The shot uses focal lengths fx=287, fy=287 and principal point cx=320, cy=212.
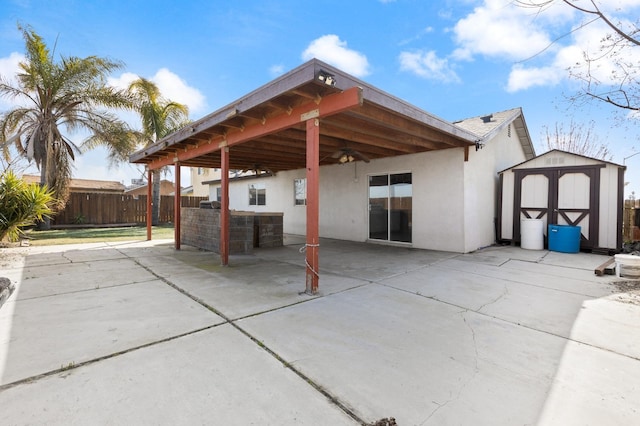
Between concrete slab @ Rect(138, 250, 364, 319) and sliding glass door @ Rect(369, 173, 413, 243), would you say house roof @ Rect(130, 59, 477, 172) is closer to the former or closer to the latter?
sliding glass door @ Rect(369, 173, 413, 243)

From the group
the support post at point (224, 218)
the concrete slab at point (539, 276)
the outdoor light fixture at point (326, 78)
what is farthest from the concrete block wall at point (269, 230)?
the outdoor light fixture at point (326, 78)

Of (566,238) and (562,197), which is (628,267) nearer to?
(566,238)

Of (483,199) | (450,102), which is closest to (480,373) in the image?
(483,199)

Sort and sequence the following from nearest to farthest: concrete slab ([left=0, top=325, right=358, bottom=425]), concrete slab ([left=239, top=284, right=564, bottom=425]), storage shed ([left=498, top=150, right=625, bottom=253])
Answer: concrete slab ([left=0, top=325, right=358, bottom=425]), concrete slab ([left=239, top=284, right=564, bottom=425]), storage shed ([left=498, top=150, right=625, bottom=253])

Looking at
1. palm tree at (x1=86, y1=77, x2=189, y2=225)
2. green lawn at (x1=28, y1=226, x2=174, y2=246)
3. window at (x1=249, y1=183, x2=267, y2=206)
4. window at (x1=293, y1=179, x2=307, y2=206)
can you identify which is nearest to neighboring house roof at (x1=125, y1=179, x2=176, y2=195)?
palm tree at (x1=86, y1=77, x2=189, y2=225)

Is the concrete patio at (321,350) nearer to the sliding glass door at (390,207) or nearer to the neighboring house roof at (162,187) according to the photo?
the sliding glass door at (390,207)

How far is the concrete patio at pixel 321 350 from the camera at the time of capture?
67.9 inches

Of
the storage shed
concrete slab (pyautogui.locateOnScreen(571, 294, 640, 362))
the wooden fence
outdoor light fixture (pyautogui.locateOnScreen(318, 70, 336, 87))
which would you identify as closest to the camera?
concrete slab (pyautogui.locateOnScreen(571, 294, 640, 362))

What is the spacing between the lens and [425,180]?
791 centimetres

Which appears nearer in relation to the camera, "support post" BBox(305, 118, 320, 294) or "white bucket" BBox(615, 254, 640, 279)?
"support post" BBox(305, 118, 320, 294)

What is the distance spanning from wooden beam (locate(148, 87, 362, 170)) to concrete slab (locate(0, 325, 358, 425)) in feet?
9.33

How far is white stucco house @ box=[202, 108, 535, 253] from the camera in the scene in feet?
24.1

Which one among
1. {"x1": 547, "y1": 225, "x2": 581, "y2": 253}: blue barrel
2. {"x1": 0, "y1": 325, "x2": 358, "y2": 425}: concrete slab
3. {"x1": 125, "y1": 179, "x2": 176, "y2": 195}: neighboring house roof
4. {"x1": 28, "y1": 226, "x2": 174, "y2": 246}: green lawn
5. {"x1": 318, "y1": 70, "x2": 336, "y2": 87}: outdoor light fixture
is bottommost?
{"x1": 0, "y1": 325, "x2": 358, "y2": 425}: concrete slab

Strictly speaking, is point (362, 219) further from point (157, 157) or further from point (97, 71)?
point (97, 71)
